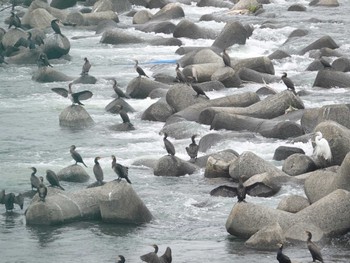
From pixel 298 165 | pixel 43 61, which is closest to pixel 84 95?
pixel 43 61

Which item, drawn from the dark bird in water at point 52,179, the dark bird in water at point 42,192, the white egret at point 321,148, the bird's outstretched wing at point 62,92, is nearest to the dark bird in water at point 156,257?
the dark bird in water at point 42,192

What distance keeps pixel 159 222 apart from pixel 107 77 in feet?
51.0

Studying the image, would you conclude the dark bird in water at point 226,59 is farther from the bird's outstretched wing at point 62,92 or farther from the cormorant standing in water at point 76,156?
the cormorant standing in water at point 76,156

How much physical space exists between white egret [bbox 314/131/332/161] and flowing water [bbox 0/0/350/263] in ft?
3.50

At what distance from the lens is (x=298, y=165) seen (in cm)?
2261

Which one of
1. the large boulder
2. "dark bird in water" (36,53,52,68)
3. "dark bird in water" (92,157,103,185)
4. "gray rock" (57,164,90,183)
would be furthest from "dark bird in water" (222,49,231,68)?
the large boulder

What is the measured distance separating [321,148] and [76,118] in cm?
868

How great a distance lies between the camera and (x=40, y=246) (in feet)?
62.0

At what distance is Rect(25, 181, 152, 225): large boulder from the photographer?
19.8 meters

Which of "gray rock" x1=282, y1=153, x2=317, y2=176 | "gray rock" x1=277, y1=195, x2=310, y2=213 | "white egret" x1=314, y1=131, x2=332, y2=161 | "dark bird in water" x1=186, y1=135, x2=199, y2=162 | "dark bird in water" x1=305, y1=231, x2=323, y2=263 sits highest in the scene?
"white egret" x1=314, y1=131, x2=332, y2=161

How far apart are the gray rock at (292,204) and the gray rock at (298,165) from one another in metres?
2.54

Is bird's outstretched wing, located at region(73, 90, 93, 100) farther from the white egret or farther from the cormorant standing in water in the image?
the white egret

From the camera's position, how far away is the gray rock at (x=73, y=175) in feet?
75.4

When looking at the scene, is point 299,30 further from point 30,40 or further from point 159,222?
point 159,222
